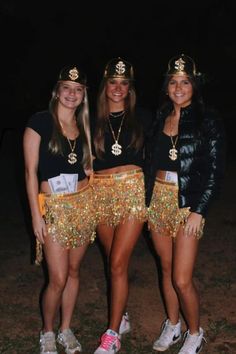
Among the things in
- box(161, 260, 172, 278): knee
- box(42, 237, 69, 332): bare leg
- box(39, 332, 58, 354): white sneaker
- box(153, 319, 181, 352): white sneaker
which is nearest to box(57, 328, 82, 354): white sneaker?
→ box(39, 332, 58, 354): white sneaker

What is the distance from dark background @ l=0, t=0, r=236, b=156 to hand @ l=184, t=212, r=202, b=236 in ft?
62.9

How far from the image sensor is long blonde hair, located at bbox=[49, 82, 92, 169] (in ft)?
10.3

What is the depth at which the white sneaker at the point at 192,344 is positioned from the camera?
134 inches

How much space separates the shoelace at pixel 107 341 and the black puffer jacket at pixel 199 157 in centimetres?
112

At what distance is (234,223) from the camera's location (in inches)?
272

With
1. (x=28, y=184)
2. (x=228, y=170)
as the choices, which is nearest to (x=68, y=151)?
(x=28, y=184)

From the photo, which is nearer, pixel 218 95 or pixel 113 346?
pixel 113 346

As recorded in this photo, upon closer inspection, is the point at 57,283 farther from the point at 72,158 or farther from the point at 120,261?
the point at 72,158

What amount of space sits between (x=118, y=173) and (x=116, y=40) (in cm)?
2158

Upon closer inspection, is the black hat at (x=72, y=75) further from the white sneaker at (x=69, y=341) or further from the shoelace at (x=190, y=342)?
the shoelace at (x=190, y=342)

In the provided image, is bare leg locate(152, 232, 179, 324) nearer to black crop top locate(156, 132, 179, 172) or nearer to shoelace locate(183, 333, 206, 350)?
shoelace locate(183, 333, 206, 350)

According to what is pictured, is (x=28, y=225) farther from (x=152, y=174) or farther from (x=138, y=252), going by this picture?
(x=152, y=174)

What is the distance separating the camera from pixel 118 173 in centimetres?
340

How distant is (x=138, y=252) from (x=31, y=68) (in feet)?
61.5
